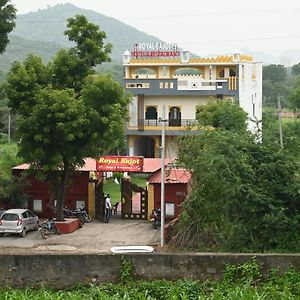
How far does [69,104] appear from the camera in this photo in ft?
70.5

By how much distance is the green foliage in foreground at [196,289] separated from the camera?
9359 mm

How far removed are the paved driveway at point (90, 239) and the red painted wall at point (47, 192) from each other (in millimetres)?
2019

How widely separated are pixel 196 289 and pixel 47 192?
17.1 meters

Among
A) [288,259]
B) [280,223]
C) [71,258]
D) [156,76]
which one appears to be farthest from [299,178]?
[156,76]

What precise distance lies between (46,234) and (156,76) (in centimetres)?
2575

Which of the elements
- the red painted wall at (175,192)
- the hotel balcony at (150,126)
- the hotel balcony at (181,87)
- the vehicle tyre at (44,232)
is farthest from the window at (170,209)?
the hotel balcony at (181,87)

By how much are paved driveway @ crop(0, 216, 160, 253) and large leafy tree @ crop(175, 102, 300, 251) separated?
195 inches

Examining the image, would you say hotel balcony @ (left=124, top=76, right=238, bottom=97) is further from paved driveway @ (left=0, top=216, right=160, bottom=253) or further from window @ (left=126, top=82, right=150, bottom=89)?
paved driveway @ (left=0, top=216, right=160, bottom=253)

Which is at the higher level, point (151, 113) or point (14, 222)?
point (151, 113)

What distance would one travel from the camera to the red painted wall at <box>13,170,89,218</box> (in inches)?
1037

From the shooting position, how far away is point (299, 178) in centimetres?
1514

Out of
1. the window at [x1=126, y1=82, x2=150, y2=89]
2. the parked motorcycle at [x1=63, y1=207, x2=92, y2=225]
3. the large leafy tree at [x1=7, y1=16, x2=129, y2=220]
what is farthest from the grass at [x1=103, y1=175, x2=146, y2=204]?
the large leafy tree at [x1=7, y1=16, x2=129, y2=220]

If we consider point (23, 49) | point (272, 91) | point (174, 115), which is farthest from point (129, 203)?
point (23, 49)

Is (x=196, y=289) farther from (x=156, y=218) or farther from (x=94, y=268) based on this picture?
(x=156, y=218)
